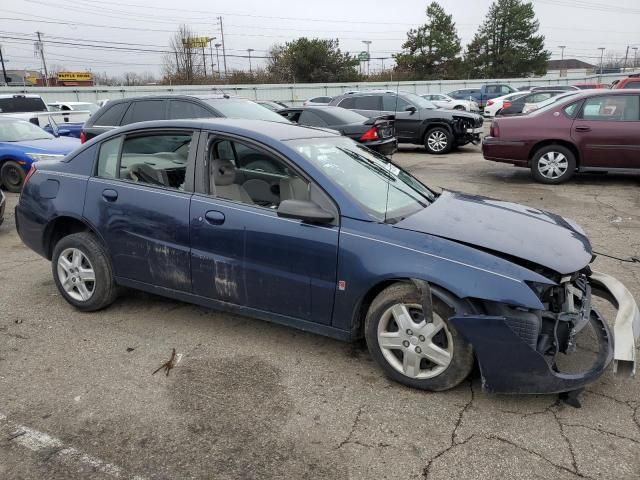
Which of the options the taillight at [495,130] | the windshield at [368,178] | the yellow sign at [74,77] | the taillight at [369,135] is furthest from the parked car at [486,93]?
the yellow sign at [74,77]

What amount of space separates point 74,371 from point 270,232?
62.4 inches

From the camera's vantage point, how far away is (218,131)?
380cm

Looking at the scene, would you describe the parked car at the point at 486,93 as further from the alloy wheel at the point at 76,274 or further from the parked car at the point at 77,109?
the alloy wheel at the point at 76,274

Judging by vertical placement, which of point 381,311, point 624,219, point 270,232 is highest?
point 270,232

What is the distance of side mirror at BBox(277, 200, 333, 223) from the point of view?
3.22m

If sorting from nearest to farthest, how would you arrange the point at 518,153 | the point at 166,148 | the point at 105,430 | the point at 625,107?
the point at 105,430
the point at 166,148
the point at 625,107
the point at 518,153

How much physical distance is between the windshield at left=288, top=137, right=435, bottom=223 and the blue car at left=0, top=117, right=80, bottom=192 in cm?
706

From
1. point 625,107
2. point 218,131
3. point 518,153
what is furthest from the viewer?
point 518,153

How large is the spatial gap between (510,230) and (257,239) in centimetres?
163

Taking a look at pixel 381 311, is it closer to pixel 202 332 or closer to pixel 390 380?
pixel 390 380

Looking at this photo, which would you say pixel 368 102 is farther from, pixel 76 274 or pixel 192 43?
pixel 192 43

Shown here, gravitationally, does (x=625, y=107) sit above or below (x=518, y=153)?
above

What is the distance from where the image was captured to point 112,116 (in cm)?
859

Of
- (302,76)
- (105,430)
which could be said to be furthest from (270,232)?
(302,76)
